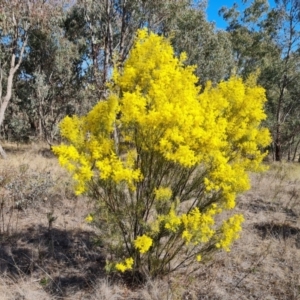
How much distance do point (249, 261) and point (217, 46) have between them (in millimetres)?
16253

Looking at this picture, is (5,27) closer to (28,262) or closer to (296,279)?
(28,262)

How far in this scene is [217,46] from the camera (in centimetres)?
1902

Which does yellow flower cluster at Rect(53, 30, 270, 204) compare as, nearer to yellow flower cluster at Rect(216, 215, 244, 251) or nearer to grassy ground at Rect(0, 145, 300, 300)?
yellow flower cluster at Rect(216, 215, 244, 251)

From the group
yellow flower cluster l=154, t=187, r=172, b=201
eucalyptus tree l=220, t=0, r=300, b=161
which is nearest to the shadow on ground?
yellow flower cluster l=154, t=187, r=172, b=201

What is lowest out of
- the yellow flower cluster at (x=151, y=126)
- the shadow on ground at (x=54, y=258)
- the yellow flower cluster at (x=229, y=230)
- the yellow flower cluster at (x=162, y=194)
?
the shadow on ground at (x=54, y=258)

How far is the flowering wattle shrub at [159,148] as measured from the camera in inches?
120

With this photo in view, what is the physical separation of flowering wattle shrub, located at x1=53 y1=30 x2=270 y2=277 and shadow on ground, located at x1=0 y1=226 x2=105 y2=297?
2.56ft

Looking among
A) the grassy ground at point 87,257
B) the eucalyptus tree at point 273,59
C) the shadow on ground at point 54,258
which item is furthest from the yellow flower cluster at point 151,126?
the eucalyptus tree at point 273,59

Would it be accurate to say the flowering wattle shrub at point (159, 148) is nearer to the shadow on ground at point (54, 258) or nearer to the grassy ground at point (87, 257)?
the grassy ground at point (87, 257)

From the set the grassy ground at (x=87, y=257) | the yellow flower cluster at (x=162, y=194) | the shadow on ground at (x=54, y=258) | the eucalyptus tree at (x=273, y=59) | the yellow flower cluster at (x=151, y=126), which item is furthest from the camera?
the eucalyptus tree at (x=273, y=59)

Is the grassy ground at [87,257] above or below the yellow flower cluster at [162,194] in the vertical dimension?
below

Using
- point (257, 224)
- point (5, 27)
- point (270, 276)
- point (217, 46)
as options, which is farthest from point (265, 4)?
point (270, 276)

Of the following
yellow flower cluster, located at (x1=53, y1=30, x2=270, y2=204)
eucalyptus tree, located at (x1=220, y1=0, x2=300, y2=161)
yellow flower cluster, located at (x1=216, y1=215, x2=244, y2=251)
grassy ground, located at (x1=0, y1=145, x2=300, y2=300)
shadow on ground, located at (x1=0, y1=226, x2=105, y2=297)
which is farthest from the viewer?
eucalyptus tree, located at (x1=220, y1=0, x2=300, y2=161)

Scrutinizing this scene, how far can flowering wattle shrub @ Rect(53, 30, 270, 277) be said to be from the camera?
3.04 meters
